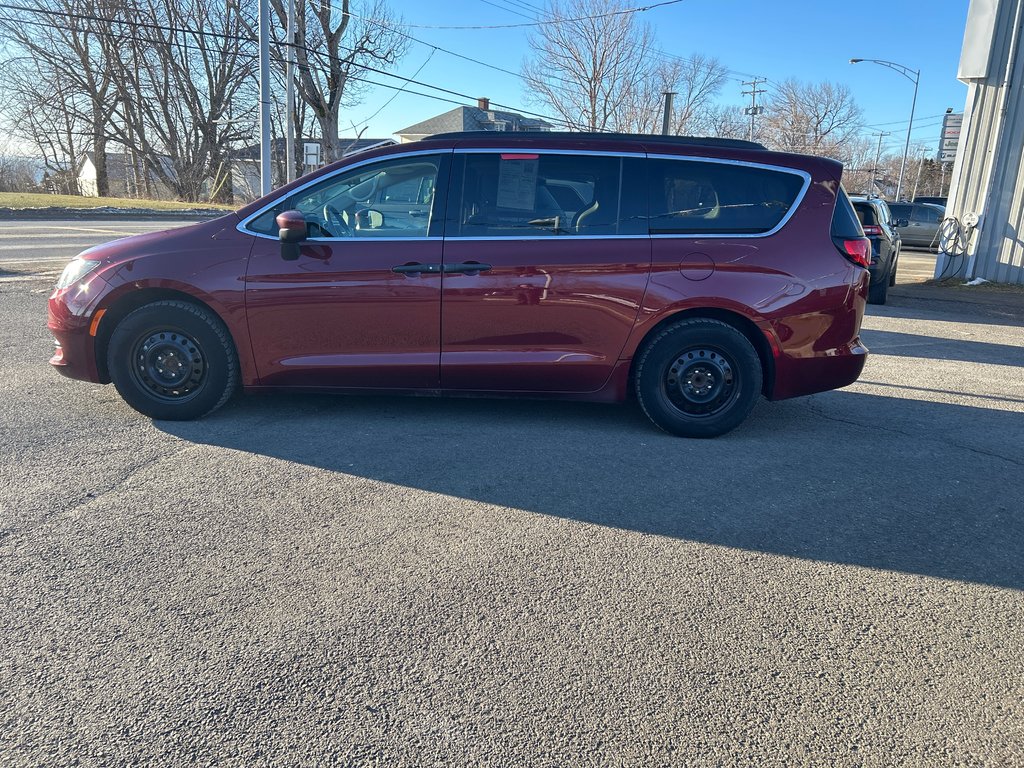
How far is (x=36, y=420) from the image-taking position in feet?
15.9

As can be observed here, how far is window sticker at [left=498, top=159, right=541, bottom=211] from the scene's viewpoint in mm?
4895

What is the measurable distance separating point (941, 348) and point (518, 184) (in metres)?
6.06

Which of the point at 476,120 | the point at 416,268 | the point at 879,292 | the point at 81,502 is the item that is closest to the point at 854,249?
the point at 416,268

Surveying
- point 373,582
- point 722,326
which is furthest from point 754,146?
point 373,582

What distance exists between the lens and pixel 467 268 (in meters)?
4.79

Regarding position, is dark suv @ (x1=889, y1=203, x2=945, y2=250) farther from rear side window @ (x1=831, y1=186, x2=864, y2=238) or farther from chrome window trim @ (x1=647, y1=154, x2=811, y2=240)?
chrome window trim @ (x1=647, y1=154, x2=811, y2=240)

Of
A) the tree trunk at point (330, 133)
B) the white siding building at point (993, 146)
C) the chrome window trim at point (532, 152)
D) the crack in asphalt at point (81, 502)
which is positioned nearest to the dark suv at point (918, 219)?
the white siding building at point (993, 146)

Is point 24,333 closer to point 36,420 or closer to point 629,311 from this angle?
point 36,420

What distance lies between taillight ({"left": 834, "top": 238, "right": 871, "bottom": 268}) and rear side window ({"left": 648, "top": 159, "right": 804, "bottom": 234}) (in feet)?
1.38

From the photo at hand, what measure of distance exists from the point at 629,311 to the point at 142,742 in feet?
11.6

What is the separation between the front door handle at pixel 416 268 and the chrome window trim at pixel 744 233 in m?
1.38

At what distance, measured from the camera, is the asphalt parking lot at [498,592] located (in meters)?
2.27

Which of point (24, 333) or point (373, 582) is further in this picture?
point (24, 333)

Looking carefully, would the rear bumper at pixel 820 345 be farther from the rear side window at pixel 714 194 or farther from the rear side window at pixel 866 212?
the rear side window at pixel 866 212
